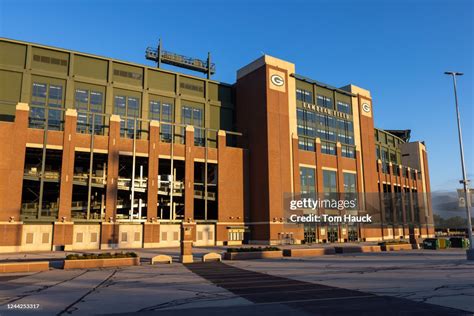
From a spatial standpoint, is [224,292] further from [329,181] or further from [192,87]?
[329,181]

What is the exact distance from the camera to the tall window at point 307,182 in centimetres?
6657

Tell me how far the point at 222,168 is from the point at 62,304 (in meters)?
49.2

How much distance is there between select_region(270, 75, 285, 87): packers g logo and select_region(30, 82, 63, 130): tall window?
33.6 meters

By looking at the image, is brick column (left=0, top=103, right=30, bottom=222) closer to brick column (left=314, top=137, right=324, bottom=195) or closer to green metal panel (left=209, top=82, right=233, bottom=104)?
green metal panel (left=209, top=82, right=233, bottom=104)

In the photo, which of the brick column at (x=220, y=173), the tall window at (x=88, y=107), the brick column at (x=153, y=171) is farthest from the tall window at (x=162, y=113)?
the brick column at (x=220, y=173)

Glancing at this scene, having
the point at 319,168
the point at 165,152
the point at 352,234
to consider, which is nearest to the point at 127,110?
the point at 165,152

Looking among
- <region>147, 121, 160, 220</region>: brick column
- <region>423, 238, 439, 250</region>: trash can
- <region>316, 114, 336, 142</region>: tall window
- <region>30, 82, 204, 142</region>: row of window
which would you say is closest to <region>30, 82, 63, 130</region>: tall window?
<region>30, 82, 204, 142</region>: row of window

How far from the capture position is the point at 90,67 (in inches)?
2381

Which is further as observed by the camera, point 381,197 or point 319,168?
point 381,197

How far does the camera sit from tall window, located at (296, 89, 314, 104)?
A: 70.1 m

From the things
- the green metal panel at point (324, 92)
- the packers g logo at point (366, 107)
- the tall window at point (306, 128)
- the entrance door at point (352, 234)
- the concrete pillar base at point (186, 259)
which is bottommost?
the concrete pillar base at point (186, 259)

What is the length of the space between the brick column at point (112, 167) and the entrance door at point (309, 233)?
103 feet

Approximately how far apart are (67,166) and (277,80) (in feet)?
119

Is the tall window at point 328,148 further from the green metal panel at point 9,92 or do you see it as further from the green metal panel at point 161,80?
the green metal panel at point 9,92
